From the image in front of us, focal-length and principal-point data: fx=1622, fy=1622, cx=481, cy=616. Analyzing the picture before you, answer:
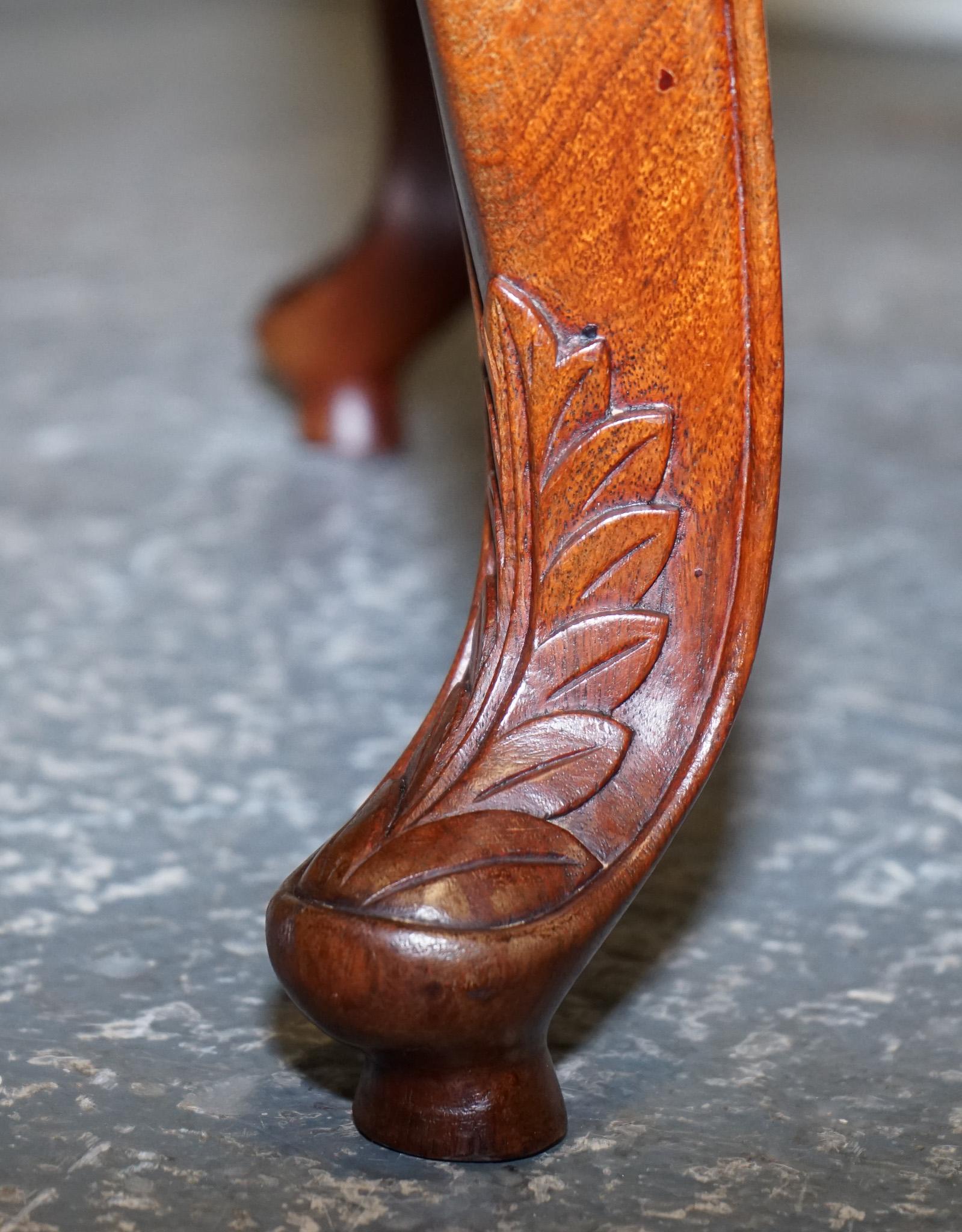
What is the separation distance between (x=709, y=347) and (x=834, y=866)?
24 centimetres

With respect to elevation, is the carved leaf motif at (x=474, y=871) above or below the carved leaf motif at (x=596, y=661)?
below

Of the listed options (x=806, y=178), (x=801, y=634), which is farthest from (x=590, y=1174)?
(x=806, y=178)

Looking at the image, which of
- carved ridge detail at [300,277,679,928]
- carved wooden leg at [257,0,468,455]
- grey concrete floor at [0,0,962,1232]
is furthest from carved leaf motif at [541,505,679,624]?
carved wooden leg at [257,0,468,455]

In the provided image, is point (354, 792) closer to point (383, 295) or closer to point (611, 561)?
point (611, 561)

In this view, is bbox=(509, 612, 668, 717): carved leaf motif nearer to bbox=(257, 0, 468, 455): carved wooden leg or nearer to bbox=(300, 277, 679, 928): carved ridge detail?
bbox=(300, 277, 679, 928): carved ridge detail

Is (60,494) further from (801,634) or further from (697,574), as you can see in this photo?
(697,574)

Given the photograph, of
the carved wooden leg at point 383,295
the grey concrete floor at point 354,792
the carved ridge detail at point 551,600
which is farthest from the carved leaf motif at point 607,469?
the carved wooden leg at point 383,295

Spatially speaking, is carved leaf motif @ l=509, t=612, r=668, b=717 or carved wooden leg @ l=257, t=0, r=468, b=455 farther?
carved wooden leg @ l=257, t=0, r=468, b=455

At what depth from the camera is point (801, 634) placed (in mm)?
808

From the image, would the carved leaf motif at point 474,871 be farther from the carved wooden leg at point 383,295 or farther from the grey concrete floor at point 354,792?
the carved wooden leg at point 383,295

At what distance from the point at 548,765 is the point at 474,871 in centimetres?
4

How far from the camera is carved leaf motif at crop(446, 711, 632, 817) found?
407mm

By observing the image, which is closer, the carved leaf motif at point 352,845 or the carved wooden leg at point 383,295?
the carved leaf motif at point 352,845

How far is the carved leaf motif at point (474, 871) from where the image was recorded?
377 mm
